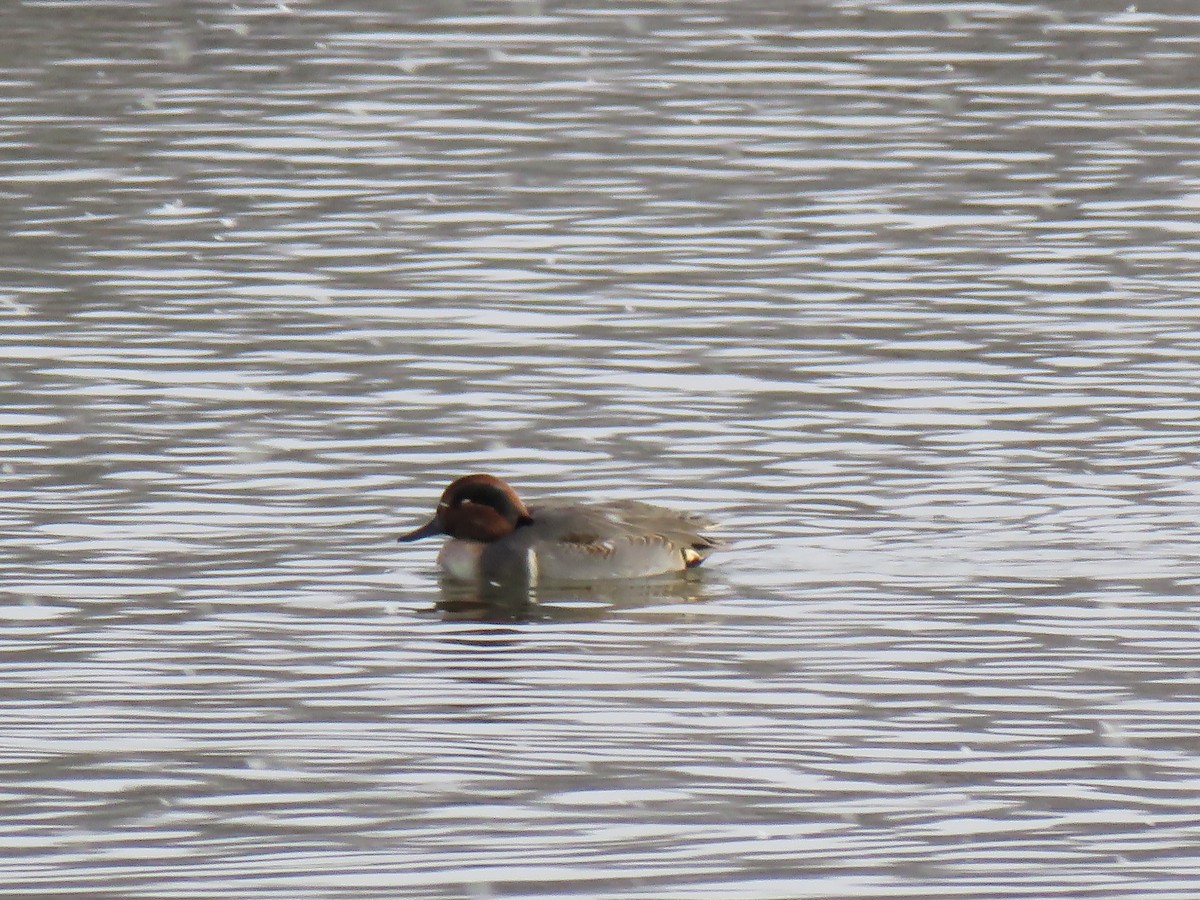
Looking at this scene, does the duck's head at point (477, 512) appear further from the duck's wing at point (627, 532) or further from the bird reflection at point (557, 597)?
the bird reflection at point (557, 597)

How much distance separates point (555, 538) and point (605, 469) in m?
1.92

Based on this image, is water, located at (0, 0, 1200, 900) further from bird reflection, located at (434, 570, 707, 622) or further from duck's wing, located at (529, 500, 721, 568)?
duck's wing, located at (529, 500, 721, 568)

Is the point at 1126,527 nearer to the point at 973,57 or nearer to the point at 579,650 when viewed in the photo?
the point at 579,650

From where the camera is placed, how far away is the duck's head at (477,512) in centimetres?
1438

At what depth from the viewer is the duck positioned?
14359mm

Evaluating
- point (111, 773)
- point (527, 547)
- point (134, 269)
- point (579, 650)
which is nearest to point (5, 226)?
point (134, 269)

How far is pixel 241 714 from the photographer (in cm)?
1153

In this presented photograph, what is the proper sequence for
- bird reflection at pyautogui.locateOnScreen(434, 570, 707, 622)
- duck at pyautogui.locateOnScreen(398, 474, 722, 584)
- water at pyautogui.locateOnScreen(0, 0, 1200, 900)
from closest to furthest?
water at pyautogui.locateOnScreen(0, 0, 1200, 900) → bird reflection at pyautogui.locateOnScreen(434, 570, 707, 622) → duck at pyautogui.locateOnScreen(398, 474, 722, 584)

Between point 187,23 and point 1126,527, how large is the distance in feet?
79.5

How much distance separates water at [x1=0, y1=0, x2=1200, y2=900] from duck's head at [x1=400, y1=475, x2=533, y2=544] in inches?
11.3

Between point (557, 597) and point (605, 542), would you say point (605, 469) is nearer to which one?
point (605, 542)

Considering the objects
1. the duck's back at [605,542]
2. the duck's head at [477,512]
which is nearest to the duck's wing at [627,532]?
the duck's back at [605,542]

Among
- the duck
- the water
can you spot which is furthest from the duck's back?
the water

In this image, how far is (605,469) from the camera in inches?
641
